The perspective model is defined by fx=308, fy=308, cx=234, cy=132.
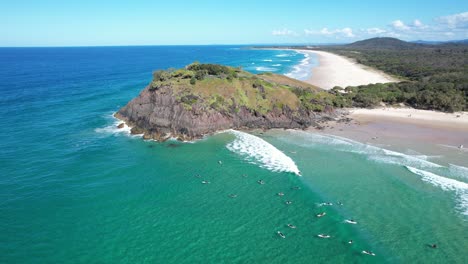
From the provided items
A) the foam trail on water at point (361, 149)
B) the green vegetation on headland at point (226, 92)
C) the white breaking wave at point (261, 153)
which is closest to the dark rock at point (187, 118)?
the green vegetation on headland at point (226, 92)

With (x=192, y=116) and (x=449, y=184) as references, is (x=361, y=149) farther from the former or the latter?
(x=192, y=116)

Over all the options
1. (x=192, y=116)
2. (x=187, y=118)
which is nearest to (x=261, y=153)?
(x=192, y=116)

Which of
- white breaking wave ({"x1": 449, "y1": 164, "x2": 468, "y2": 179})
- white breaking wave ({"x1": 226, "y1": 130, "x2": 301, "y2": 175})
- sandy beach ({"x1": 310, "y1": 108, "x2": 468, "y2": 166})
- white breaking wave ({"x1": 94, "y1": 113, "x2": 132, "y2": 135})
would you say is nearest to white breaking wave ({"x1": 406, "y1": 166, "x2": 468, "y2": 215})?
white breaking wave ({"x1": 449, "y1": 164, "x2": 468, "y2": 179})

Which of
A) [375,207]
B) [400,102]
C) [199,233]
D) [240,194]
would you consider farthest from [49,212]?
[400,102]

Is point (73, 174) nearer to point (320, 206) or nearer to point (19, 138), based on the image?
point (19, 138)

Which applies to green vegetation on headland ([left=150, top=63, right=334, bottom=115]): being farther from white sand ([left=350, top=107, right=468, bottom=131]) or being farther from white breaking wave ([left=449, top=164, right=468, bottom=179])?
white breaking wave ([left=449, top=164, right=468, bottom=179])

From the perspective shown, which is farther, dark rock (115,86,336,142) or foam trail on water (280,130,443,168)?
dark rock (115,86,336,142)

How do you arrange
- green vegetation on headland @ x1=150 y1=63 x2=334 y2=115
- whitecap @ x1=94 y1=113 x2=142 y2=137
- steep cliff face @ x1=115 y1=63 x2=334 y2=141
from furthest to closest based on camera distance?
green vegetation on headland @ x1=150 y1=63 x2=334 y2=115
whitecap @ x1=94 y1=113 x2=142 y2=137
steep cliff face @ x1=115 y1=63 x2=334 y2=141

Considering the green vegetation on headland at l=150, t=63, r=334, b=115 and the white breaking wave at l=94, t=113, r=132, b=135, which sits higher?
the green vegetation on headland at l=150, t=63, r=334, b=115
